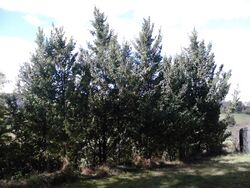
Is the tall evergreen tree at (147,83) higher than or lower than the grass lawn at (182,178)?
higher

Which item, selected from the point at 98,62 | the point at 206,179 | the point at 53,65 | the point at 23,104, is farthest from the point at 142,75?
the point at 206,179

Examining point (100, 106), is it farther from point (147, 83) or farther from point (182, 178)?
point (182, 178)

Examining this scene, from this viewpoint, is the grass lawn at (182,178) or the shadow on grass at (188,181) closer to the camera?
the shadow on grass at (188,181)

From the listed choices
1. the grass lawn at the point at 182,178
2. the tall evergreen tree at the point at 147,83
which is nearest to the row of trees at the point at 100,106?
the tall evergreen tree at the point at 147,83

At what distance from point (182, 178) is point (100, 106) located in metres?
6.78

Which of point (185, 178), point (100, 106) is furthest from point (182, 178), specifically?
point (100, 106)

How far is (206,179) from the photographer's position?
16109 mm

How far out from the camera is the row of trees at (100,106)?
1958cm

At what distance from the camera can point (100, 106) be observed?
21.2 metres

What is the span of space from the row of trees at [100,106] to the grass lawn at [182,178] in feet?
10.7

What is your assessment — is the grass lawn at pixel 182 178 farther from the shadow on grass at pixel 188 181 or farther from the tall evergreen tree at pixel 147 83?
the tall evergreen tree at pixel 147 83

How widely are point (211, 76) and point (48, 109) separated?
13711 millimetres

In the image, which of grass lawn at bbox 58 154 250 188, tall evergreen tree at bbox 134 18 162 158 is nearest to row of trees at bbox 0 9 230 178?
tall evergreen tree at bbox 134 18 162 158

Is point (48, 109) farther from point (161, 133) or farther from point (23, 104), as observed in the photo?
point (161, 133)
